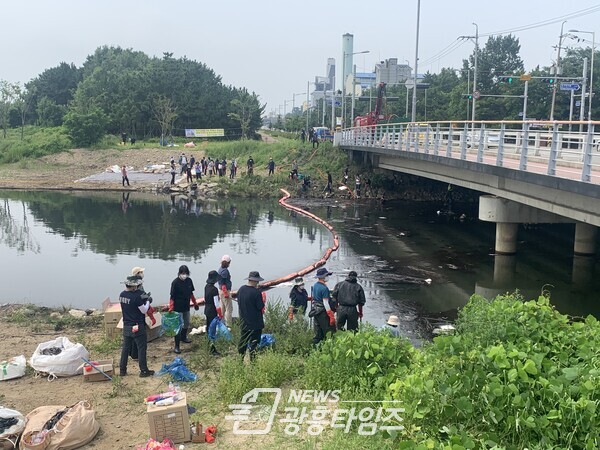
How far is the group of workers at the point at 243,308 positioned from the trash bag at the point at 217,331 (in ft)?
0.60

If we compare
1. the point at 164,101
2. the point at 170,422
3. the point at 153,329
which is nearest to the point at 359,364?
the point at 170,422

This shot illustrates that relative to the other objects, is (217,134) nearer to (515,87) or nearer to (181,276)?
(515,87)

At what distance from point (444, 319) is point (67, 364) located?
8.31m

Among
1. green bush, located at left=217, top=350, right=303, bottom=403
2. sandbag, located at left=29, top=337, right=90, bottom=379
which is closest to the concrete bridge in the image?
green bush, located at left=217, top=350, right=303, bottom=403

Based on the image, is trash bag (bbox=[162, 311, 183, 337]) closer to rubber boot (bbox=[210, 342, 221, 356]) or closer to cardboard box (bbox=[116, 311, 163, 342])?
cardboard box (bbox=[116, 311, 163, 342])

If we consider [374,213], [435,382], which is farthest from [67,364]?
[374,213]

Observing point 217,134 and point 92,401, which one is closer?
point 92,401

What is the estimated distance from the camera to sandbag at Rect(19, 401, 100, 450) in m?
6.55

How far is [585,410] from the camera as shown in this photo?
18.8 feet

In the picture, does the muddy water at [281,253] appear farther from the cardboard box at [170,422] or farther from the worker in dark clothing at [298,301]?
the cardboard box at [170,422]

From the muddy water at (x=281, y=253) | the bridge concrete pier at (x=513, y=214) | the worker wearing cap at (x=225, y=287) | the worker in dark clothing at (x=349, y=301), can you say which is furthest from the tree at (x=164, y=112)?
the worker in dark clothing at (x=349, y=301)

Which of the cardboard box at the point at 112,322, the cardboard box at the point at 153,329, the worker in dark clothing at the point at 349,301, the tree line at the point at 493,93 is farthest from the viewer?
the tree line at the point at 493,93

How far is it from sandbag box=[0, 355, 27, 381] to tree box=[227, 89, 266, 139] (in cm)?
6406

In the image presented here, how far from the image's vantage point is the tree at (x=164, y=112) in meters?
66.9
